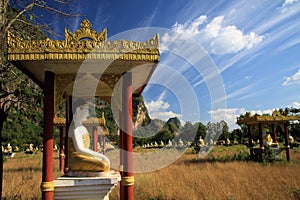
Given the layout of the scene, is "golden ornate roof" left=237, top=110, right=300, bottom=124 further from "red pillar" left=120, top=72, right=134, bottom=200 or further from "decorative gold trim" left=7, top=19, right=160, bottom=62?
"decorative gold trim" left=7, top=19, right=160, bottom=62

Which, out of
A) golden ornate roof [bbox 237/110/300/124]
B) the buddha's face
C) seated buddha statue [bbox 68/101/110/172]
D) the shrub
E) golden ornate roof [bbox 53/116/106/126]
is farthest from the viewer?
the shrub

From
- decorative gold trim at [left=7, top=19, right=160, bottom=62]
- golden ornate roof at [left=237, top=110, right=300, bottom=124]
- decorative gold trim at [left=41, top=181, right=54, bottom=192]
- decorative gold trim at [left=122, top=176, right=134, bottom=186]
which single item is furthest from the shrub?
decorative gold trim at [left=41, top=181, right=54, bottom=192]

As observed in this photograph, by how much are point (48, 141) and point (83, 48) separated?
71.4 inches

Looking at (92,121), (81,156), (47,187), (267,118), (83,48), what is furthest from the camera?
(267,118)

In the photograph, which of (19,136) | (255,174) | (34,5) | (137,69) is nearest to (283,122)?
(255,174)

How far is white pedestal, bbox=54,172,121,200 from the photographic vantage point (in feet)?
14.4

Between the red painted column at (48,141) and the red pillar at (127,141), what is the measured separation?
4.25 ft

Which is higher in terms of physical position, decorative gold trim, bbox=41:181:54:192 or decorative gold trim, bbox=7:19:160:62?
decorative gold trim, bbox=7:19:160:62

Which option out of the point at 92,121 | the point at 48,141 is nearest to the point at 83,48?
the point at 48,141

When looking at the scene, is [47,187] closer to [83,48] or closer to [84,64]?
[84,64]

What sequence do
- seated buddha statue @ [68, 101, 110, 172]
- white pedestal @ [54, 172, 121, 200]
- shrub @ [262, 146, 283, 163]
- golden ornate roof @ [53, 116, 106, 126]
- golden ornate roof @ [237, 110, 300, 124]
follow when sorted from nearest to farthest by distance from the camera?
white pedestal @ [54, 172, 121, 200]
seated buddha statue @ [68, 101, 110, 172]
golden ornate roof @ [53, 116, 106, 126]
golden ornate roof @ [237, 110, 300, 124]
shrub @ [262, 146, 283, 163]

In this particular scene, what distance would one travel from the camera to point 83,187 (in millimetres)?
4430

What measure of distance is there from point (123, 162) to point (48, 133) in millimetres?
1494

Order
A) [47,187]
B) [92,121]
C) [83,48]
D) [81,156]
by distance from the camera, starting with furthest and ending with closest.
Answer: [92,121]
[81,156]
[83,48]
[47,187]
